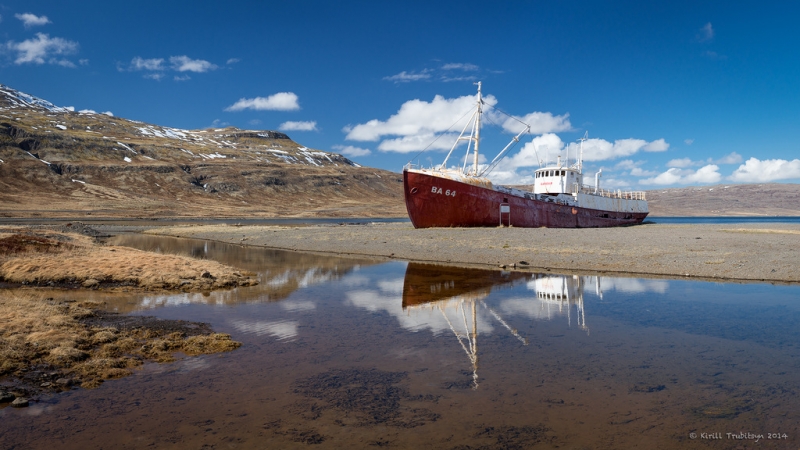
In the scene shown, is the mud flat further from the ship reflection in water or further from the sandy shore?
the sandy shore

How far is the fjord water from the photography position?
21.6 feet

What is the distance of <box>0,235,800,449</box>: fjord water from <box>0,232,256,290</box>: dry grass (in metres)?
2.61

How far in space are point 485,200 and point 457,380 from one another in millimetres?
36366

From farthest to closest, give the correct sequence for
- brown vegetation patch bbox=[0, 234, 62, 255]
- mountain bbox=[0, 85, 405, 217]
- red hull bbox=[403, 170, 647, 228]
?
mountain bbox=[0, 85, 405, 217]
red hull bbox=[403, 170, 647, 228]
brown vegetation patch bbox=[0, 234, 62, 255]

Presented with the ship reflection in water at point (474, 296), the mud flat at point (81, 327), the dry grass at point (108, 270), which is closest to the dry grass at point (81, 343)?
the mud flat at point (81, 327)

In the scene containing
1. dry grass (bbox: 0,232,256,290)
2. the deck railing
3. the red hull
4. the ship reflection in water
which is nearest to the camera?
the ship reflection in water

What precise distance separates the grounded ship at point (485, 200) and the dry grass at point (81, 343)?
3097cm

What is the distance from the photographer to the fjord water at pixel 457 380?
21.6ft

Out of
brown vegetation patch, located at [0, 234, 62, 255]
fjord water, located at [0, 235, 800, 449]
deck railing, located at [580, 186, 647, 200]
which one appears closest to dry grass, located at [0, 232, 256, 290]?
brown vegetation patch, located at [0, 234, 62, 255]

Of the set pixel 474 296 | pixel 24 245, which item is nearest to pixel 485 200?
pixel 474 296

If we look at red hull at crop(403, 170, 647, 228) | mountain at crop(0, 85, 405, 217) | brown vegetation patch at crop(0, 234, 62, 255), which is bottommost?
brown vegetation patch at crop(0, 234, 62, 255)

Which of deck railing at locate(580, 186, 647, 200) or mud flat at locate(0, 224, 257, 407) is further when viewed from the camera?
deck railing at locate(580, 186, 647, 200)

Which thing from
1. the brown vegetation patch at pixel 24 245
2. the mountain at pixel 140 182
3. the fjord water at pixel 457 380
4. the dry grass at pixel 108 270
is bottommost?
the fjord water at pixel 457 380

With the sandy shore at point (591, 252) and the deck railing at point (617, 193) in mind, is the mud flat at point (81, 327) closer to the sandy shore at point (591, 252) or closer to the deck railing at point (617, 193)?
the sandy shore at point (591, 252)
